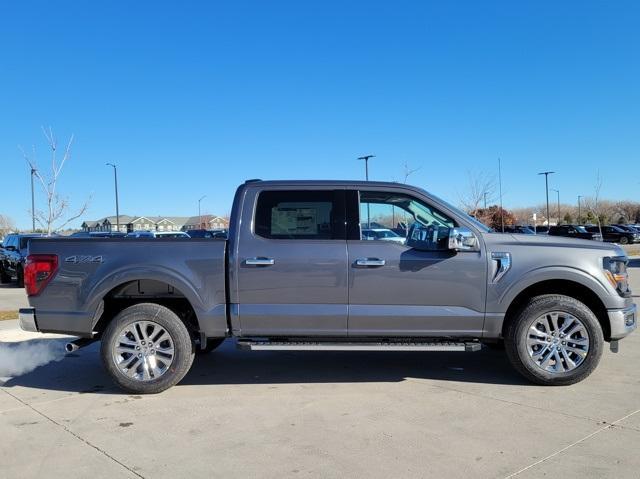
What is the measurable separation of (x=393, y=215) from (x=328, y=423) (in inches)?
83.8

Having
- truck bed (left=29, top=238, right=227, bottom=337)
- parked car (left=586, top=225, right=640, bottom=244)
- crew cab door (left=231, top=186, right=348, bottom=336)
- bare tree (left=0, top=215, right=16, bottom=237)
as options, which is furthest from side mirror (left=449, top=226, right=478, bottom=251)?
bare tree (left=0, top=215, right=16, bottom=237)

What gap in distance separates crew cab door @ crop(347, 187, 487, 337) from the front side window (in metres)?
0.17

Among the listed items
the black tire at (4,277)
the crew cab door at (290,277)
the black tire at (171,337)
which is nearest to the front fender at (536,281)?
the crew cab door at (290,277)

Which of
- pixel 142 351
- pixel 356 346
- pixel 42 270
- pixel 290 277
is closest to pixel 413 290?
pixel 356 346

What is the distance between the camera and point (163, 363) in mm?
5371

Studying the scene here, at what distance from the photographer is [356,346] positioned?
5199 millimetres

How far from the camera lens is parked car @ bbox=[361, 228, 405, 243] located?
5.35m

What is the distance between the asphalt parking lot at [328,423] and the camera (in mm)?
3689

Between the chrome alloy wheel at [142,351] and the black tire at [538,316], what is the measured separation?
3271 mm

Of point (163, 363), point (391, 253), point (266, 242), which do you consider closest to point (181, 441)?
point (163, 363)

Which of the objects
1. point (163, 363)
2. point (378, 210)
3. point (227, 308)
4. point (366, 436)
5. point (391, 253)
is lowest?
point (366, 436)

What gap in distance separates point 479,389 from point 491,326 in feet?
2.02

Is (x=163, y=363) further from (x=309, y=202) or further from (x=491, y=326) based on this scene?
(x=491, y=326)

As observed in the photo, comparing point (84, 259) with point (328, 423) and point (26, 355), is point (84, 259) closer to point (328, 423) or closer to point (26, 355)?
point (26, 355)
